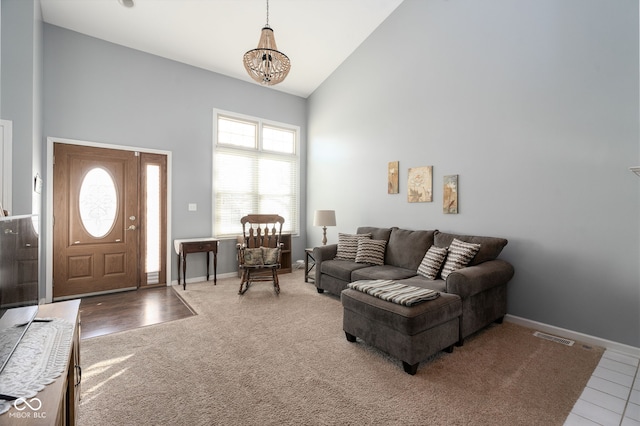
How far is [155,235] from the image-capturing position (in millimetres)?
4543

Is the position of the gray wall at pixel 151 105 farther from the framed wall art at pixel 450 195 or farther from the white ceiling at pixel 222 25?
the framed wall art at pixel 450 195

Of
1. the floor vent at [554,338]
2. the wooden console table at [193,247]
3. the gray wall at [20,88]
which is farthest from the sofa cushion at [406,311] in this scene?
the gray wall at [20,88]

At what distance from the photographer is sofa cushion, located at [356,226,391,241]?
4.23 meters

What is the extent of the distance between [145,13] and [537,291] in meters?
5.67

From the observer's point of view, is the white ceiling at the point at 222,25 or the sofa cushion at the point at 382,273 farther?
the white ceiling at the point at 222,25

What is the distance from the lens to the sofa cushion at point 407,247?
3.68 metres

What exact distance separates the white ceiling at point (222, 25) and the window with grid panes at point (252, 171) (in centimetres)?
100

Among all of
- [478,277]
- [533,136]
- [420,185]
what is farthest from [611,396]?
[420,185]

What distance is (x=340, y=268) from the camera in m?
3.87

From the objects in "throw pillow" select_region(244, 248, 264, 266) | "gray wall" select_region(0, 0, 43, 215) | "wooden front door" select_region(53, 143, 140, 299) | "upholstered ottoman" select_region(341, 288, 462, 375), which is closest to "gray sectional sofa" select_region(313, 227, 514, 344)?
"upholstered ottoman" select_region(341, 288, 462, 375)

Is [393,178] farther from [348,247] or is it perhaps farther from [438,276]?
[438,276]

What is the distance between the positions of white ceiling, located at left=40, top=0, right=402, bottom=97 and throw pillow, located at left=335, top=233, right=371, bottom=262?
3159 mm

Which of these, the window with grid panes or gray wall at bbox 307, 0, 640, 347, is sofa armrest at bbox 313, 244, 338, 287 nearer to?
gray wall at bbox 307, 0, 640, 347

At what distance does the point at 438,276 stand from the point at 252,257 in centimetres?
242
